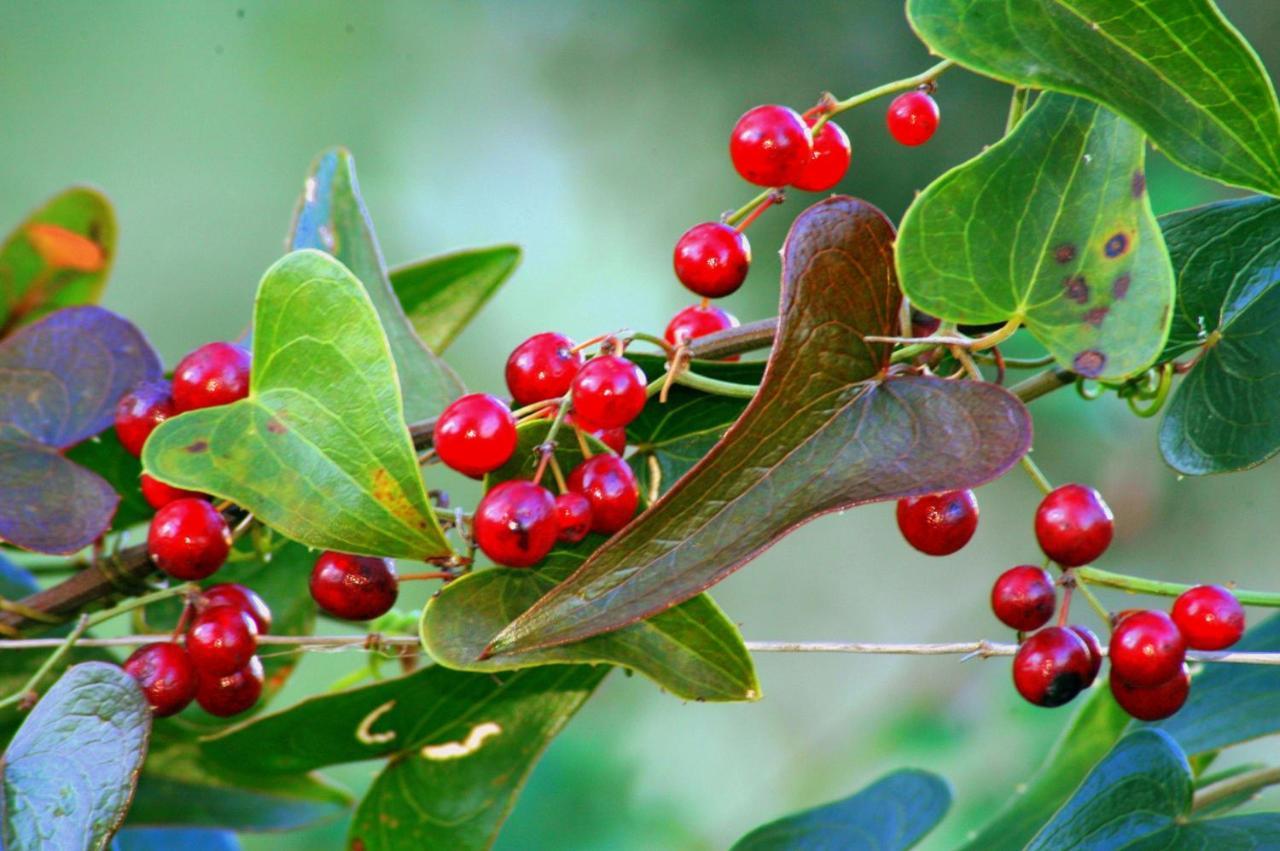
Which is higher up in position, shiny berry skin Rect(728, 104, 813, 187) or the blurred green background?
shiny berry skin Rect(728, 104, 813, 187)

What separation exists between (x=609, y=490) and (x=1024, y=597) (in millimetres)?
104

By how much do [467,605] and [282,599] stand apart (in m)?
0.18

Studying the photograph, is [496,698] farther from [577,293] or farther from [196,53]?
[196,53]

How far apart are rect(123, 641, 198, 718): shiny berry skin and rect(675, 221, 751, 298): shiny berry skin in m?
0.16

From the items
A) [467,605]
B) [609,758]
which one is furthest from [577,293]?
[467,605]

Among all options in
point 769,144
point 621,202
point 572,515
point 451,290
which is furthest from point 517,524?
point 621,202

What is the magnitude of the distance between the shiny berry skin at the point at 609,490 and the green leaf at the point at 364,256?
0.36ft

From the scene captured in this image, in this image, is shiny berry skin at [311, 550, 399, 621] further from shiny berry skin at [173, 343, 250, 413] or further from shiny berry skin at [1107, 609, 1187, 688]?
shiny berry skin at [1107, 609, 1187, 688]

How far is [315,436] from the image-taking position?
306 millimetres

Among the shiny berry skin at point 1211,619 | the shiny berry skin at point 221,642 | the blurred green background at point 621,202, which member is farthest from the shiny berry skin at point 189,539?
the blurred green background at point 621,202

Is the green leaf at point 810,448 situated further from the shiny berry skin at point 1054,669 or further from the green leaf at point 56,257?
the green leaf at point 56,257

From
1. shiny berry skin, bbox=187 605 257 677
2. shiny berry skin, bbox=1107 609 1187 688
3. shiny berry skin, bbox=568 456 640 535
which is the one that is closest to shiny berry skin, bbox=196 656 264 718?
shiny berry skin, bbox=187 605 257 677

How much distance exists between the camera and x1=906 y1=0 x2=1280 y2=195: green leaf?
0.26 m

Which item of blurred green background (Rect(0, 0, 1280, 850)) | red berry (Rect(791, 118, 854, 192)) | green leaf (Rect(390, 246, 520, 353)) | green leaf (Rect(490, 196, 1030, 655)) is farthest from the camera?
blurred green background (Rect(0, 0, 1280, 850))
